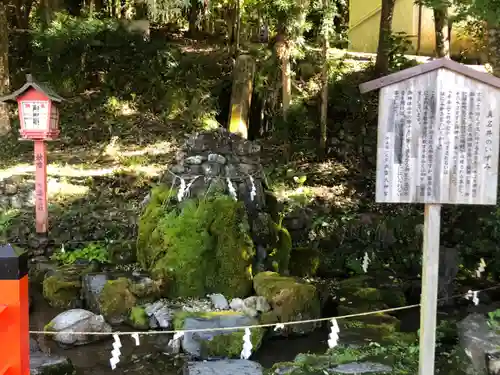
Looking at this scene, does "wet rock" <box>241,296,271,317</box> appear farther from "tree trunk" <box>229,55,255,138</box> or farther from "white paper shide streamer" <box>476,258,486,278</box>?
"tree trunk" <box>229,55,255,138</box>

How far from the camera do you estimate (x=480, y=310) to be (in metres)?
7.86

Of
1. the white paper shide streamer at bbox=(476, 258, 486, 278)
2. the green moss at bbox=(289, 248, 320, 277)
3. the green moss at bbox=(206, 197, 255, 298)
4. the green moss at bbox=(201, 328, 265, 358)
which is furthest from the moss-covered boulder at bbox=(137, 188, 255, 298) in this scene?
the white paper shide streamer at bbox=(476, 258, 486, 278)

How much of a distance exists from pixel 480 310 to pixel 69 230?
23.3 feet

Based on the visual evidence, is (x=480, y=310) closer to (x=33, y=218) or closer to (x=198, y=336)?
(x=198, y=336)

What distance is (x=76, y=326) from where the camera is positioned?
263 inches

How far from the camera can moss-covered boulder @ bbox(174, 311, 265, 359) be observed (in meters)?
6.18

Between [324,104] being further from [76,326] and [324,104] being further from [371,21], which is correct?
[76,326]

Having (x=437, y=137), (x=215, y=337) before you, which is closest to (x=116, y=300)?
(x=215, y=337)

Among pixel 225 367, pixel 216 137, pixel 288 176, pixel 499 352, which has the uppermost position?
pixel 216 137

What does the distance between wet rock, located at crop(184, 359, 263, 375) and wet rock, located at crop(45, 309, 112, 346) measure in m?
1.59

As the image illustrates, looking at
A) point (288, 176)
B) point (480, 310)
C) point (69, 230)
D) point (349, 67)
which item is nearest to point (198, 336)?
point (480, 310)

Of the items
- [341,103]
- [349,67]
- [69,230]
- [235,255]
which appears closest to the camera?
[235,255]

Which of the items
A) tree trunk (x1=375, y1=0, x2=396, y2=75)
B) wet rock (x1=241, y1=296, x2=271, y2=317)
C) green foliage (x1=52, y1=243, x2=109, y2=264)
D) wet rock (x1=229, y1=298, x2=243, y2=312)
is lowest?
wet rock (x1=229, y1=298, x2=243, y2=312)

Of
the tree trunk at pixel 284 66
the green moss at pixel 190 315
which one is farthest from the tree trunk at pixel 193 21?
the green moss at pixel 190 315
